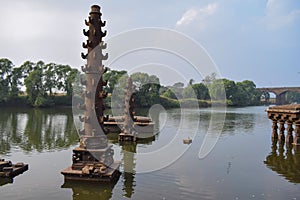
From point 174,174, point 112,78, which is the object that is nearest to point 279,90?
point 112,78

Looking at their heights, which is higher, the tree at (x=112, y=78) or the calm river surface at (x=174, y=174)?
the tree at (x=112, y=78)

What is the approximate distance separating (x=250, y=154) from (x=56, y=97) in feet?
203

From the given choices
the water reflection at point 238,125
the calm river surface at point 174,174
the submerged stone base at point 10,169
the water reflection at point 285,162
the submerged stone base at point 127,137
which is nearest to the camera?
the calm river surface at point 174,174

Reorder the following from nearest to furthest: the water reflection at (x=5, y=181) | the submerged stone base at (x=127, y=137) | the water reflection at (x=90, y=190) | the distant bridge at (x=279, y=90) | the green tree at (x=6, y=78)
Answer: the water reflection at (x=90, y=190) < the water reflection at (x=5, y=181) < the submerged stone base at (x=127, y=137) < the green tree at (x=6, y=78) < the distant bridge at (x=279, y=90)

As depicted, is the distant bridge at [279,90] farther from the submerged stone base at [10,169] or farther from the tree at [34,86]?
the submerged stone base at [10,169]

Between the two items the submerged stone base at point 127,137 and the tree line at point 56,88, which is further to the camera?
the tree line at point 56,88

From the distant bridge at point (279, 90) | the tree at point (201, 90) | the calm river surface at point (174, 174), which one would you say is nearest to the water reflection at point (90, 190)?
the calm river surface at point (174, 174)

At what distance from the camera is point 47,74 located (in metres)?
70.1

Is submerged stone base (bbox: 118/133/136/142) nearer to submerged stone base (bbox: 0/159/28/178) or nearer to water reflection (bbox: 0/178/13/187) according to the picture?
submerged stone base (bbox: 0/159/28/178)

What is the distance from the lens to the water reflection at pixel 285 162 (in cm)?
1362

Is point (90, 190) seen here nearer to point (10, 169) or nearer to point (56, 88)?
point (10, 169)

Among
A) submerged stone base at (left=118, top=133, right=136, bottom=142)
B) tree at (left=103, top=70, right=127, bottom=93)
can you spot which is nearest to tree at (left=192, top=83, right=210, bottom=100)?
tree at (left=103, top=70, right=127, bottom=93)

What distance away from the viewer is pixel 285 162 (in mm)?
A: 16094

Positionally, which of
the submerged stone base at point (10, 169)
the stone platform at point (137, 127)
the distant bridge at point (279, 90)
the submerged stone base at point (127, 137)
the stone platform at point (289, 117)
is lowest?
the submerged stone base at point (10, 169)
